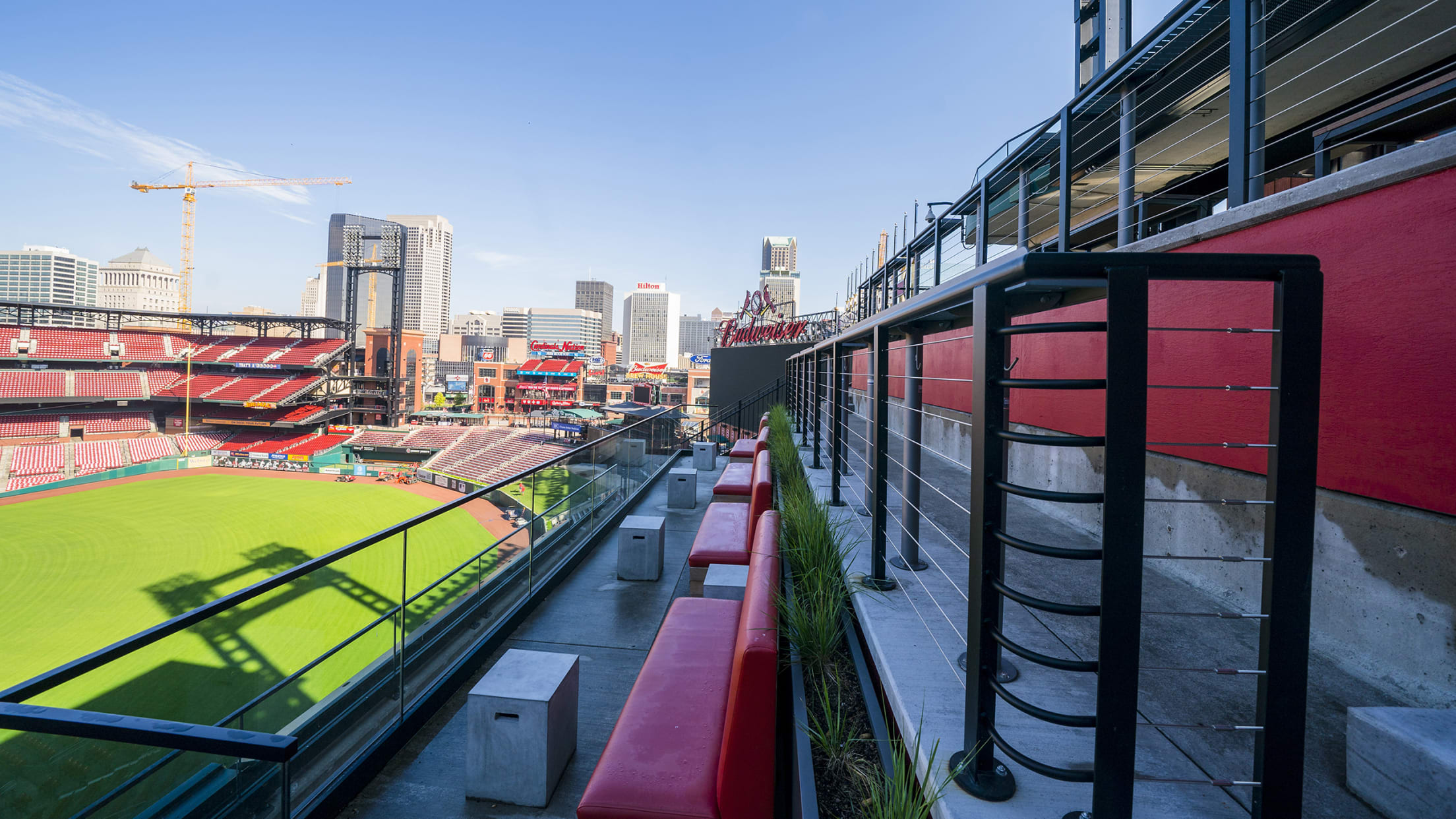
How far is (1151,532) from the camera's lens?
3.81 meters

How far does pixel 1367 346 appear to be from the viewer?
7.89 feet

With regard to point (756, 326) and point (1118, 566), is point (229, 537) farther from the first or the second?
point (1118, 566)

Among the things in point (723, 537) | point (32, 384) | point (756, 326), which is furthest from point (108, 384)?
point (723, 537)

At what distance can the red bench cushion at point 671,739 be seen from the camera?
2.28m

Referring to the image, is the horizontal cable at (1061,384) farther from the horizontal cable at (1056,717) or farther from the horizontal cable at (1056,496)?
the horizontal cable at (1056,717)

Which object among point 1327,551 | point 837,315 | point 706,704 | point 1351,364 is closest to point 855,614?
point 706,704

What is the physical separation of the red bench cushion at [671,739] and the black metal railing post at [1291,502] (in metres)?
1.35

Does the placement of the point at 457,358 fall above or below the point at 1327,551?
above

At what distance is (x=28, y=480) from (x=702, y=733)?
164 feet

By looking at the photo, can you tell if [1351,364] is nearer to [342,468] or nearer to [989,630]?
[989,630]

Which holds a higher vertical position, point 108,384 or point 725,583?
point 108,384

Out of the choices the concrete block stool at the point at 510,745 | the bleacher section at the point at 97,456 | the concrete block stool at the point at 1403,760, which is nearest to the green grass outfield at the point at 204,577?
the concrete block stool at the point at 510,745

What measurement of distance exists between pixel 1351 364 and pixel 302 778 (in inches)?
194

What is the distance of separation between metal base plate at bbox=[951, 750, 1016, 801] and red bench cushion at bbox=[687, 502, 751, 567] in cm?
312
